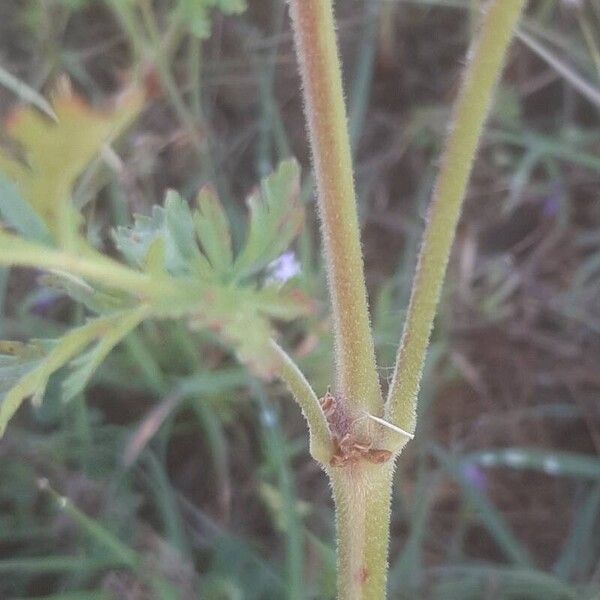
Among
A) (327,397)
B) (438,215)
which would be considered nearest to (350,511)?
(327,397)

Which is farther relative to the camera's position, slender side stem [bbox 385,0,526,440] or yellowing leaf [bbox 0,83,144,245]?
slender side stem [bbox 385,0,526,440]

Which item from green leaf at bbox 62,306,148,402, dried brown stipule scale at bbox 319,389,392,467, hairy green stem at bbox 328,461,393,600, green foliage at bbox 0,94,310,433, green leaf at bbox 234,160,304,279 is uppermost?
green leaf at bbox 234,160,304,279

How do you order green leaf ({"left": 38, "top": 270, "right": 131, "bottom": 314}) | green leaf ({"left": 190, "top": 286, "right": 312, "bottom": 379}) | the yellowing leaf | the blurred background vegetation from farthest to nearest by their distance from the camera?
the blurred background vegetation, green leaf ({"left": 38, "top": 270, "right": 131, "bottom": 314}), green leaf ({"left": 190, "top": 286, "right": 312, "bottom": 379}), the yellowing leaf

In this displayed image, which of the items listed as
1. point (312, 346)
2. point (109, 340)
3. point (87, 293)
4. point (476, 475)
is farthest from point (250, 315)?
point (476, 475)

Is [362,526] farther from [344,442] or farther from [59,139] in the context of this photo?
[59,139]

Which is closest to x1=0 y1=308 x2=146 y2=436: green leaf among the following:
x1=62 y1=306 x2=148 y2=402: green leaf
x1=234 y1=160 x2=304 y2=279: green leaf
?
x1=62 y1=306 x2=148 y2=402: green leaf

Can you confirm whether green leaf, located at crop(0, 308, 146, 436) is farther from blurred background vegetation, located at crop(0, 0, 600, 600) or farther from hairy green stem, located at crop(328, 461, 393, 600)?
blurred background vegetation, located at crop(0, 0, 600, 600)

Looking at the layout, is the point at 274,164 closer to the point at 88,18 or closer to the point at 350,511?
the point at 88,18
